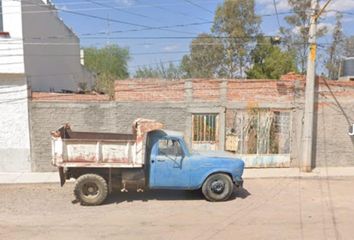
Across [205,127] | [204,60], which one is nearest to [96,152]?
[205,127]

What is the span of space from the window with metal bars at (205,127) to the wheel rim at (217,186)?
421cm

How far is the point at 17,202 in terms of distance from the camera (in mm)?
9523

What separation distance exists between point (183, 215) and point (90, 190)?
2.50m

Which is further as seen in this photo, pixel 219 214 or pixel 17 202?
pixel 17 202

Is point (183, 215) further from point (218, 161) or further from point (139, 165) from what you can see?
point (218, 161)

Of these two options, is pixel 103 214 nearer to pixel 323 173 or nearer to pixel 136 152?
pixel 136 152

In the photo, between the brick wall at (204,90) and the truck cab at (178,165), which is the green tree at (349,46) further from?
the truck cab at (178,165)

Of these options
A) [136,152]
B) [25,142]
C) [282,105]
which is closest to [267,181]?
[282,105]

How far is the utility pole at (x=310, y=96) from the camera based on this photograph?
12.4 meters

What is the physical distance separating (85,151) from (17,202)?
2339 mm

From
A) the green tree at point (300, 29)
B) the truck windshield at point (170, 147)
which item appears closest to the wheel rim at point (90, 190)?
the truck windshield at point (170, 147)

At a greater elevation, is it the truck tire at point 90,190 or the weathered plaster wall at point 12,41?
the weathered plaster wall at point 12,41

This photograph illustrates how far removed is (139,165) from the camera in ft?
29.9

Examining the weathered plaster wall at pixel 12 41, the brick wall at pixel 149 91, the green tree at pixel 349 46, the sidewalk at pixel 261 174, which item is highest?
the green tree at pixel 349 46
